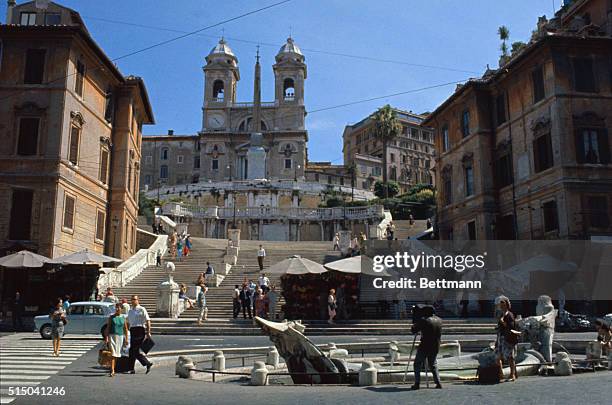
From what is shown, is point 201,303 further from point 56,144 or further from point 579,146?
point 579,146

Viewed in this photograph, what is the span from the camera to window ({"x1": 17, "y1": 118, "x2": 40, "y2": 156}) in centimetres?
2856

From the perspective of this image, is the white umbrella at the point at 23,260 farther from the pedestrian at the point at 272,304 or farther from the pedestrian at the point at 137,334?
the pedestrian at the point at 137,334

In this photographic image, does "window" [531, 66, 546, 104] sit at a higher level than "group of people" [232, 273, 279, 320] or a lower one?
higher

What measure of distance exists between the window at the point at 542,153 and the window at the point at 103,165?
23010 mm

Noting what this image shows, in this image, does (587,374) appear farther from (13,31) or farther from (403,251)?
(13,31)

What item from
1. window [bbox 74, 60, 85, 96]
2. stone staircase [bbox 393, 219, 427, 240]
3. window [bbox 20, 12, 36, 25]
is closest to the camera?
window [bbox 74, 60, 85, 96]

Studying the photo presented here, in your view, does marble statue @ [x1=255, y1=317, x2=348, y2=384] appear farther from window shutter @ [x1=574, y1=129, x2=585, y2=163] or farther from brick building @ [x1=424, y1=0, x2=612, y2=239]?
window shutter @ [x1=574, y1=129, x2=585, y2=163]

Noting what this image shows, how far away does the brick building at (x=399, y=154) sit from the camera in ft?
356

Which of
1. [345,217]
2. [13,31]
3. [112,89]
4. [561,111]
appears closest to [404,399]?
Result: [561,111]

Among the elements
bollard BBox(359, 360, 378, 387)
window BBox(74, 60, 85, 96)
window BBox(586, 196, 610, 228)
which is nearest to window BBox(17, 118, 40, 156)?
window BBox(74, 60, 85, 96)

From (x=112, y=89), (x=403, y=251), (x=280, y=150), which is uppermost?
(x=280, y=150)

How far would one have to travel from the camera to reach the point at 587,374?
11789 millimetres

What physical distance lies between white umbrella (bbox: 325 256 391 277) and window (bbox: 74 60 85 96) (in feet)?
53.7

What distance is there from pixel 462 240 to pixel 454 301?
10631 millimetres
